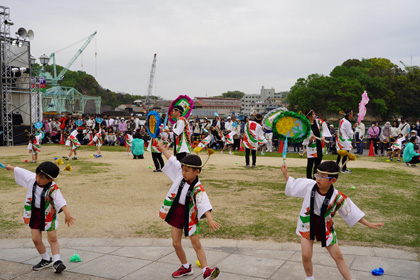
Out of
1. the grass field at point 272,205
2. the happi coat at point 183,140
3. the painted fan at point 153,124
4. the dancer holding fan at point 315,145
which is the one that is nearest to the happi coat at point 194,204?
the grass field at point 272,205

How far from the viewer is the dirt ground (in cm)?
638

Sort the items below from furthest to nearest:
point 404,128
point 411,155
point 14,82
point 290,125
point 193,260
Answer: point 14,82 < point 404,128 < point 411,155 < point 290,125 < point 193,260

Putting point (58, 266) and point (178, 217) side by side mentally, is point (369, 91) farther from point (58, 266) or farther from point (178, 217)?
point (58, 266)

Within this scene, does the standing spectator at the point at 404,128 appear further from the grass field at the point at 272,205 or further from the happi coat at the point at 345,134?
the happi coat at the point at 345,134

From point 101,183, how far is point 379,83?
56431 mm

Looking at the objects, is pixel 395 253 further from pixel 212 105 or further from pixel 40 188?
pixel 212 105

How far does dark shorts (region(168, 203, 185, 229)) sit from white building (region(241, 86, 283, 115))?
11337 centimetres

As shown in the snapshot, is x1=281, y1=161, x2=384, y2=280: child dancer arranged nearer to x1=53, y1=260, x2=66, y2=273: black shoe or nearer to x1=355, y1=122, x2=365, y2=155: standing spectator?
x1=53, y1=260, x2=66, y2=273: black shoe

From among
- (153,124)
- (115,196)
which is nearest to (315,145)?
(153,124)

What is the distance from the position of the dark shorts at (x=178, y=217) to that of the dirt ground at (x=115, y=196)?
6.24 ft

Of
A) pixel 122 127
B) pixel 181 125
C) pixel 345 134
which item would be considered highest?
pixel 181 125

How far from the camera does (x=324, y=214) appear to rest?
3955mm

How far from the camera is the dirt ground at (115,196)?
251 inches

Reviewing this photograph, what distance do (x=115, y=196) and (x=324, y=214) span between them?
5.81m
